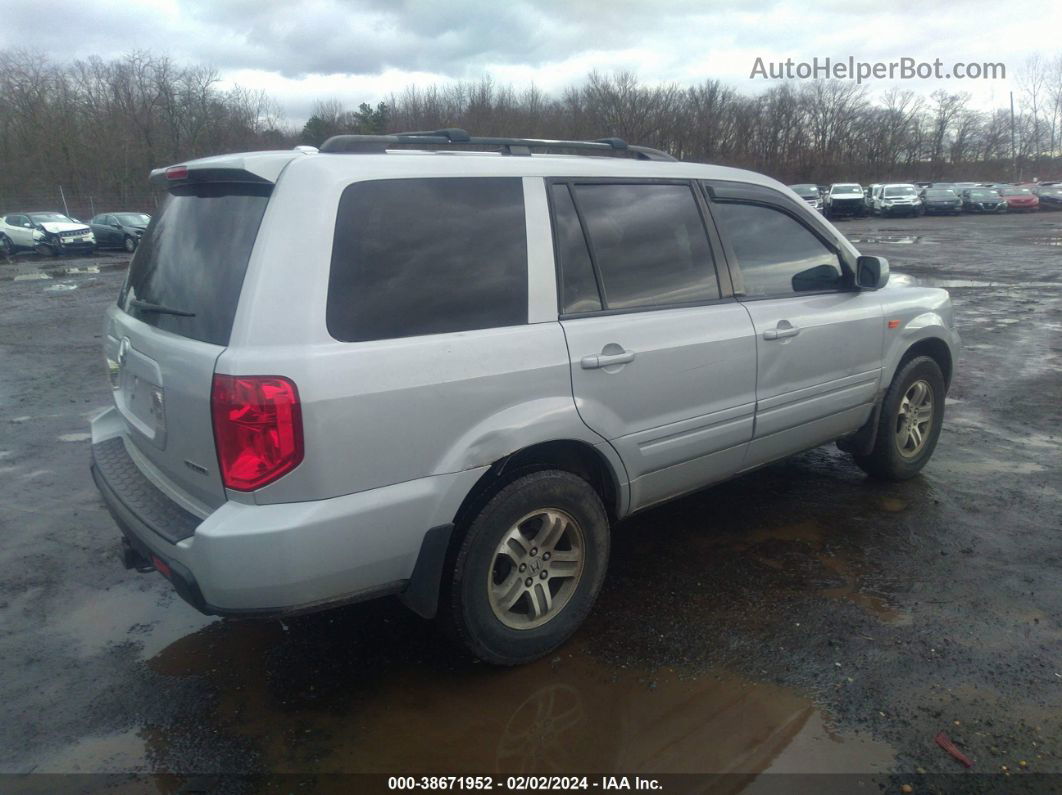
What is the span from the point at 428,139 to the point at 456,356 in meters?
1.08

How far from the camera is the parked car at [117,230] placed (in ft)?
96.5

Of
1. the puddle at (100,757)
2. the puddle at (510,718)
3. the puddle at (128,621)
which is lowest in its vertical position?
the puddle at (510,718)

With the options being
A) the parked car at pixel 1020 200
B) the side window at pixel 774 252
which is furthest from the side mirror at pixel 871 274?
the parked car at pixel 1020 200

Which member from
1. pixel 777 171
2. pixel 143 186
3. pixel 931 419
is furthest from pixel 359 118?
pixel 931 419

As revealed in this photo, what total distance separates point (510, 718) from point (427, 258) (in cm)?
169

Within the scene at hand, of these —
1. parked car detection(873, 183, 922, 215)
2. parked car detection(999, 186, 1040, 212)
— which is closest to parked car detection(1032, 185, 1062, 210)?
parked car detection(999, 186, 1040, 212)

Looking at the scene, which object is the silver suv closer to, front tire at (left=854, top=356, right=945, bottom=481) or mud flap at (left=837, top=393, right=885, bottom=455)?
mud flap at (left=837, top=393, right=885, bottom=455)

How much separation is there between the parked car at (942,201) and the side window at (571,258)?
4470 centimetres

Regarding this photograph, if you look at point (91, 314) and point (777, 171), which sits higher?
point (777, 171)

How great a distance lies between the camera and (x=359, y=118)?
47656 millimetres

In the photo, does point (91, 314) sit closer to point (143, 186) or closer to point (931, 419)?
point (931, 419)

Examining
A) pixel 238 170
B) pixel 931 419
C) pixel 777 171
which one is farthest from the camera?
pixel 777 171

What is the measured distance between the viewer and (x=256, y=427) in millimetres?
2494

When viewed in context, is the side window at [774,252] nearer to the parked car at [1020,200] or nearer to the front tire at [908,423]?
the front tire at [908,423]
